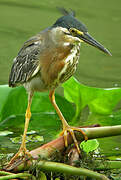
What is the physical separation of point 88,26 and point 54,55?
536 cm

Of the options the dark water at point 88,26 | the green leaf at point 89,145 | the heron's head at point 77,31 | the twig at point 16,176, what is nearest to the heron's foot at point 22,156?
the twig at point 16,176

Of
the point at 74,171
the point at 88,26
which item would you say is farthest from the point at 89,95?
the point at 88,26

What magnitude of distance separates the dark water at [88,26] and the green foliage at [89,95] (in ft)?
4.49

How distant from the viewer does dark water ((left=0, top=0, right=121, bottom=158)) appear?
23.1ft

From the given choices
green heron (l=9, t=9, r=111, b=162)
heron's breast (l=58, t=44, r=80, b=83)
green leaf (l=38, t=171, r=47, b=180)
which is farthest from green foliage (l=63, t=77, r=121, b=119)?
green leaf (l=38, t=171, r=47, b=180)

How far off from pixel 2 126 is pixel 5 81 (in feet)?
4.31

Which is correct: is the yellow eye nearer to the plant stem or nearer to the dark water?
the plant stem

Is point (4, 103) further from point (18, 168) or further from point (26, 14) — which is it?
point (26, 14)

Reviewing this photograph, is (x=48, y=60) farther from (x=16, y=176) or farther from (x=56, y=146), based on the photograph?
(x=16, y=176)

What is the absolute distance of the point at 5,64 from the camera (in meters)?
7.12

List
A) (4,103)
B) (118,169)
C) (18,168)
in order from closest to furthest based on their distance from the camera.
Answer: (18,168) < (118,169) < (4,103)

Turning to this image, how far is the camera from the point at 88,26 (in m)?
9.07

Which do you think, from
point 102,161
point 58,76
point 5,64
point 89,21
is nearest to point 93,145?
point 102,161

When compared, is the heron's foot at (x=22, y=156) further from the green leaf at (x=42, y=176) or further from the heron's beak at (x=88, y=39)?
the heron's beak at (x=88, y=39)
